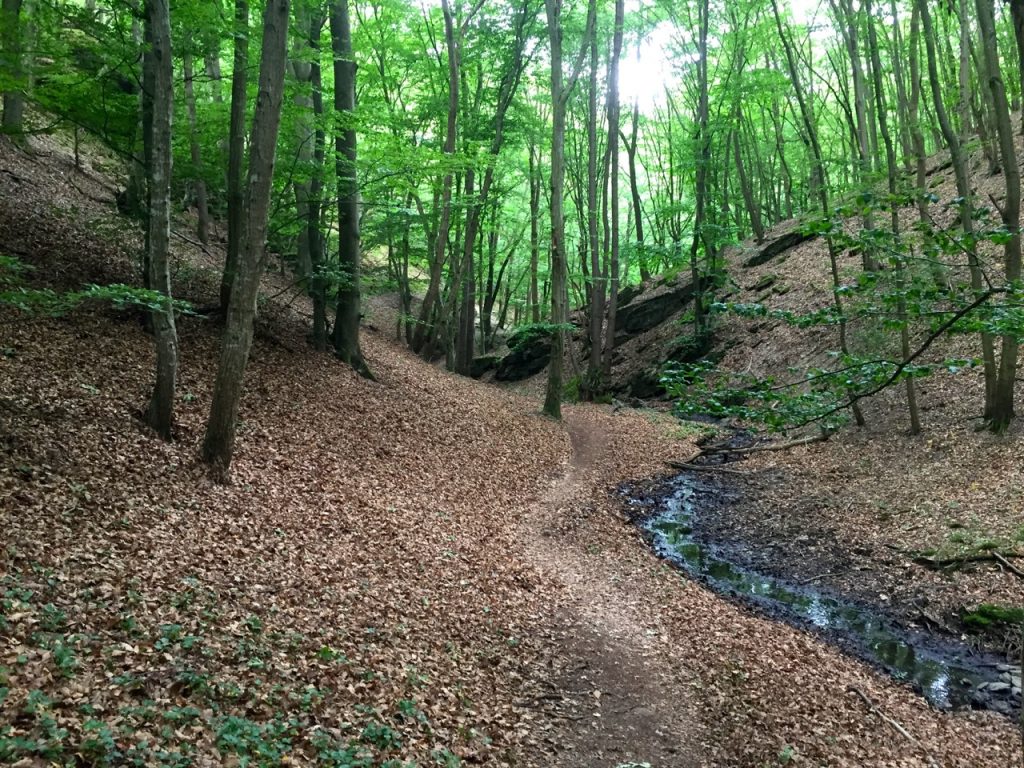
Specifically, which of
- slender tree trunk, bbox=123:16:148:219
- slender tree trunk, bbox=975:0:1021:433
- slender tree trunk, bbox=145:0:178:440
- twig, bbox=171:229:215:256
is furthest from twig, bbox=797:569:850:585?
twig, bbox=171:229:215:256

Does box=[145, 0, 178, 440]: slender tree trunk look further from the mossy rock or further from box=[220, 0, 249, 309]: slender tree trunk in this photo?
the mossy rock

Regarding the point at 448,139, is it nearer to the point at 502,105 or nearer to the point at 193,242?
the point at 502,105

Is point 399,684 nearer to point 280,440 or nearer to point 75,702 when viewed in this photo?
point 75,702

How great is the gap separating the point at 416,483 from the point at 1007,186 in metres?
11.0

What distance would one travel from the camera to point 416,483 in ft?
36.7

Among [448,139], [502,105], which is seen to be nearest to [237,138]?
[448,139]

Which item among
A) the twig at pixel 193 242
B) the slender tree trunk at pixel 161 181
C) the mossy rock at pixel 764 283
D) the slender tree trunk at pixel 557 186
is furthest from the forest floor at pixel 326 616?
the mossy rock at pixel 764 283

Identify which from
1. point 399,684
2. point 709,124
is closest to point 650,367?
point 709,124

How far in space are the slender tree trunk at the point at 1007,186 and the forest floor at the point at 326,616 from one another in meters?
5.78

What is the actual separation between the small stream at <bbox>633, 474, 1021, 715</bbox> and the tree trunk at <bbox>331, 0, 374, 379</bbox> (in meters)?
7.98

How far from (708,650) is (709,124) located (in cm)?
2025

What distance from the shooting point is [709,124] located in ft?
75.9

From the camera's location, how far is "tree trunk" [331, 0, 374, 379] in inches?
536

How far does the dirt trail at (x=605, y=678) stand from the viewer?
19.3ft
